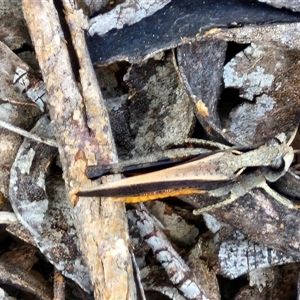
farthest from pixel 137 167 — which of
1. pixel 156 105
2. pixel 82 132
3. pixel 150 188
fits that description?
pixel 156 105

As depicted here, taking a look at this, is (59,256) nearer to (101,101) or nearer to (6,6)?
(101,101)

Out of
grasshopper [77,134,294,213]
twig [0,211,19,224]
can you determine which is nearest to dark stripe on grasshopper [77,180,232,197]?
grasshopper [77,134,294,213]

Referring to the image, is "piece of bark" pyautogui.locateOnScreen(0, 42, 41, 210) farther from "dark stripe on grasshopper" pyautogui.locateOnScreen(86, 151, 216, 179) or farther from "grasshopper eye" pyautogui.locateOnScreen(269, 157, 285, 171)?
"grasshopper eye" pyautogui.locateOnScreen(269, 157, 285, 171)

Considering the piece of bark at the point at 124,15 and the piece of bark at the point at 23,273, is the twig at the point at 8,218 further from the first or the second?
the piece of bark at the point at 124,15

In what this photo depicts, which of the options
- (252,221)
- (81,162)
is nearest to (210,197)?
(252,221)

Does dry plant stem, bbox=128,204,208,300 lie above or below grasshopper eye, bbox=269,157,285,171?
below

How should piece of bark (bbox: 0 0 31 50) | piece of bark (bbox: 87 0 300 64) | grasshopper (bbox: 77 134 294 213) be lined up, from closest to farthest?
grasshopper (bbox: 77 134 294 213) < piece of bark (bbox: 87 0 300 64) < piece of bark (bbox: 0 0 31 50)

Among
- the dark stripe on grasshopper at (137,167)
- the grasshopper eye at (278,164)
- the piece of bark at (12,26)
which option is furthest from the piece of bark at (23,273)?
the grasshopper eye at (278,164)
